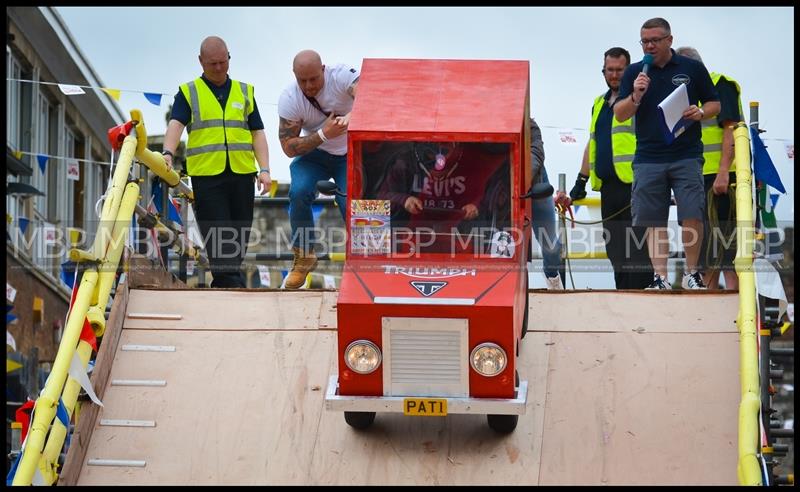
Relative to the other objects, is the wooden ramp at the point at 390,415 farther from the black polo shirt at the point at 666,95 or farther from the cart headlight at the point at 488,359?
the black polo shirt at the point at 666,95

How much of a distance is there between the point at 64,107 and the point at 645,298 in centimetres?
1782

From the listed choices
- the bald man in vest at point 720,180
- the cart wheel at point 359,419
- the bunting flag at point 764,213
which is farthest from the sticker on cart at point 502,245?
the bald man in vest at point 720,180

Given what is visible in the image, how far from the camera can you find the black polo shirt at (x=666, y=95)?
12.0 m

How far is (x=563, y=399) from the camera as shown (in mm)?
10445

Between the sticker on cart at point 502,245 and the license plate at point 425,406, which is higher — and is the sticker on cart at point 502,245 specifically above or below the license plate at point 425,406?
above

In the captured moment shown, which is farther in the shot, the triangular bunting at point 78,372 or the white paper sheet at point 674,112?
the white paper sheet at point 674,112

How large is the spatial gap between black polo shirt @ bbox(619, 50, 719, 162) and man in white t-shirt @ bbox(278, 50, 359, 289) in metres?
2.34

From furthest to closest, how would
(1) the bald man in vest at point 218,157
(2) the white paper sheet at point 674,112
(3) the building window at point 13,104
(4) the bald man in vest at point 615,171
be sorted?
1. (3) the building window at point 13,104
2. (4) the bald man in vest at point 615,171
3. (1) the bald man in vest at point 218,157
4. (2) the white paper sheet at point 674,112

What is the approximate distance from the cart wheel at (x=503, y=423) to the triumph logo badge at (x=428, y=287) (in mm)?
1009

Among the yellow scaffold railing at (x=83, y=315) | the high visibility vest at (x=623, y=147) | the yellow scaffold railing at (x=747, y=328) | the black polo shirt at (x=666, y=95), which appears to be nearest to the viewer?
the yellow scaffold railing at (x=747, y=328)

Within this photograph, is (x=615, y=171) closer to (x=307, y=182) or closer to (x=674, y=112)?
(x=674, y=112)

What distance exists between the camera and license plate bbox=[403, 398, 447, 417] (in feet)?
30.7
